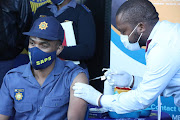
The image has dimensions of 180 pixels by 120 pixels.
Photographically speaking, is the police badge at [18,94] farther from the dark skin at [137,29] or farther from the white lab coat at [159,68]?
the dark skin at [137,29]

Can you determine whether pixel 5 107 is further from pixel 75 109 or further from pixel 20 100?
pixel 75 109

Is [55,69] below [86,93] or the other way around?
the other way around

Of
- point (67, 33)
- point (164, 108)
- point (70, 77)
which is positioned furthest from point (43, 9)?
point (164, 108)

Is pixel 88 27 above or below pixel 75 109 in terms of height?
above

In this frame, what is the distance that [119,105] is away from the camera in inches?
97.4

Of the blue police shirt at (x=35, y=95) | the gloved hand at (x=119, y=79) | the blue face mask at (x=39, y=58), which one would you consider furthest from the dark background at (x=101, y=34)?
the blue face mask at (x=39, y=58)

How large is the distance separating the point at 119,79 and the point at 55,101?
566mm

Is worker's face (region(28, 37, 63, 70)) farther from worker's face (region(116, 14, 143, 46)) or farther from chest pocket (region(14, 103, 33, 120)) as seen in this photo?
worker's face (region(116, 14, 143, 46))

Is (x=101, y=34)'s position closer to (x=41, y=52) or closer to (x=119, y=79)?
(x=119, y=79)

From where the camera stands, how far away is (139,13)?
2395 millimetres

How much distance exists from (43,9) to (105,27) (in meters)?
1.06

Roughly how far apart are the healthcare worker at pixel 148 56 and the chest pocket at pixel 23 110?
391 mm

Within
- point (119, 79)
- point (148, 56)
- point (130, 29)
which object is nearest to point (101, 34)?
point (119, 79)

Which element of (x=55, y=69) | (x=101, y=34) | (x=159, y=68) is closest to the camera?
(x=159, y=68)
